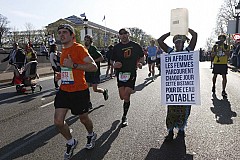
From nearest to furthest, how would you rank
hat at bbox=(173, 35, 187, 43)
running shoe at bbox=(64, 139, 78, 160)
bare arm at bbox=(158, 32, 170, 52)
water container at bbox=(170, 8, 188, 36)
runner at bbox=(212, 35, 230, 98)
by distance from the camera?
running shoe at bbox=(64, 139, 78, 160), water container at bbox=(170, 8, 188, 36), hat at bbox=(173, 35, 187, 43), bare arm at bbox=(158, 32, 170, 52), runner at bbox=(212, 35, 230, 98)

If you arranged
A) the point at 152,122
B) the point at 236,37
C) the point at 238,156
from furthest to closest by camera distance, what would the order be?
the point at 236,37 < the point at 152,122 < the point at 238,156

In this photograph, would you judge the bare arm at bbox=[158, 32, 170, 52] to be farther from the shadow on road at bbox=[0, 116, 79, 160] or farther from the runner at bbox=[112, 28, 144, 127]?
the shadow on road at bbox=[0, 116, 79, 160]

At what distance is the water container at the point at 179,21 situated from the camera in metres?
4.22

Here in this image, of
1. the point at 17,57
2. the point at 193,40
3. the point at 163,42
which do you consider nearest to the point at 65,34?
the point at 163,42

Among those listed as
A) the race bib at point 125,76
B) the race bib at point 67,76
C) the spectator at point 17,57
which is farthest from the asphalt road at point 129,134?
the spectator at point 17,57

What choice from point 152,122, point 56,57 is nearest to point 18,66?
point 56,57

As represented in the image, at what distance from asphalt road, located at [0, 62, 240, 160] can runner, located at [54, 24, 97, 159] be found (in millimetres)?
546

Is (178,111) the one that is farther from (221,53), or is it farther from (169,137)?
(221,53)

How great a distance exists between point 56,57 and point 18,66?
220cm

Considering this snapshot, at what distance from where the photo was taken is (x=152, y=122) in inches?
217

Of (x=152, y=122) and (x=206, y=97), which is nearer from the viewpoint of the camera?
(x=152, y=122)

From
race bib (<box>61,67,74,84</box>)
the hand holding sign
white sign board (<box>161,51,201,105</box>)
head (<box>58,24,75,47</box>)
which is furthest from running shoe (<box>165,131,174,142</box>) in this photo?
head (<box>58,24,75,47</box>)

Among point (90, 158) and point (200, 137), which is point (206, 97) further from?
point (90, 158)

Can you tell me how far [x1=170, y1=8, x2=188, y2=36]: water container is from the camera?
4223 millimetres
